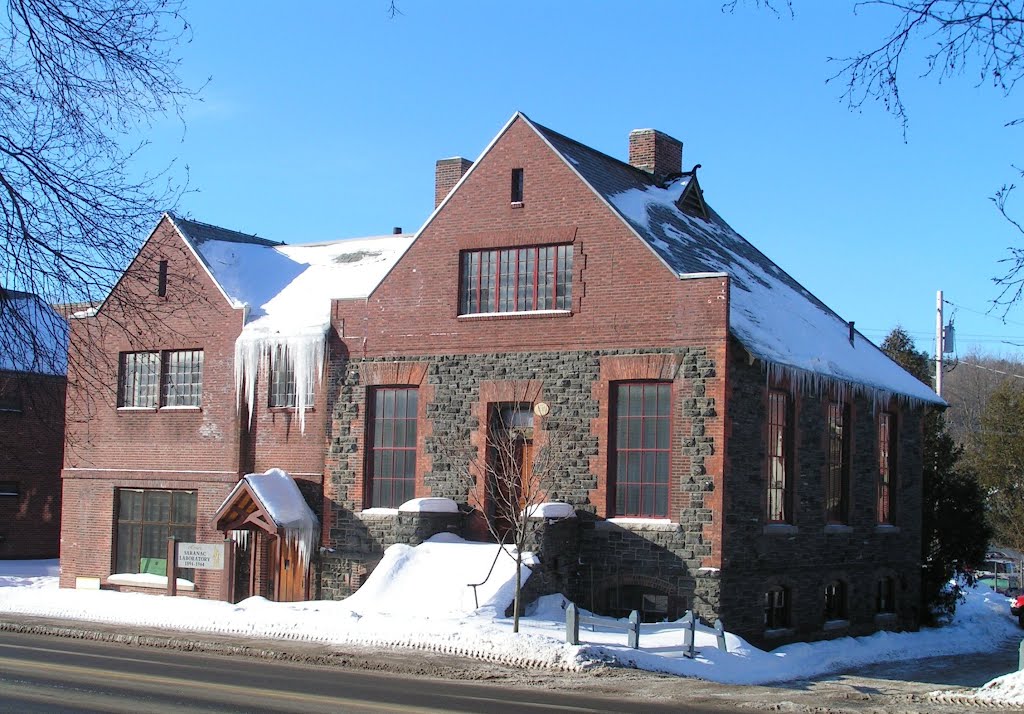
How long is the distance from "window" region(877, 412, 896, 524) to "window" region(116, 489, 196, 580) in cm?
1707

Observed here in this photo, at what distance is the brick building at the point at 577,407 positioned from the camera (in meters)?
24.3

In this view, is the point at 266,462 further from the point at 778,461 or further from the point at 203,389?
the point at 778,461

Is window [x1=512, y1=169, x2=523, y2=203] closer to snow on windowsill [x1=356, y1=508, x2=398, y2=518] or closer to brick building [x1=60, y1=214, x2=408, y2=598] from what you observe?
brick building [x1=60, y1=214, x2=408, y2=598]

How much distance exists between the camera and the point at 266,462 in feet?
98.2

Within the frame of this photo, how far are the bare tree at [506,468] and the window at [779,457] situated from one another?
438cm

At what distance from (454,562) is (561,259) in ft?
21.8

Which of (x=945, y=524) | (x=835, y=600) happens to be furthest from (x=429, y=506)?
(x=945, y=524)

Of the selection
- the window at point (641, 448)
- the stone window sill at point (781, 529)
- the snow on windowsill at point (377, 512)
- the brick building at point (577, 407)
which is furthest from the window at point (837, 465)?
the snow on windowsill at point (377, 512)

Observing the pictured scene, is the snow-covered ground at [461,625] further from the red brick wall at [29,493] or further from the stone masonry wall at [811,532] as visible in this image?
the red brick wall at [29,493]

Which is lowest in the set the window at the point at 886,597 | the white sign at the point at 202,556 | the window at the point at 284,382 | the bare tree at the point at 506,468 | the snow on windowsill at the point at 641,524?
the window at the point at 886,597

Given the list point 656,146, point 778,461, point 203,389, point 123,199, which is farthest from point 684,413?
point 123,199

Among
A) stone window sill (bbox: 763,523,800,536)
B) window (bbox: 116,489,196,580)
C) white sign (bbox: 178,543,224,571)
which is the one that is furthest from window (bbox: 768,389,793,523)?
window (bbox: 116,489,196,580)

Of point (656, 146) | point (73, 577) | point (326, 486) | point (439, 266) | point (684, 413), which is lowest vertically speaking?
point (73, 577)

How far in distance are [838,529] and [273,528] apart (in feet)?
41.7
